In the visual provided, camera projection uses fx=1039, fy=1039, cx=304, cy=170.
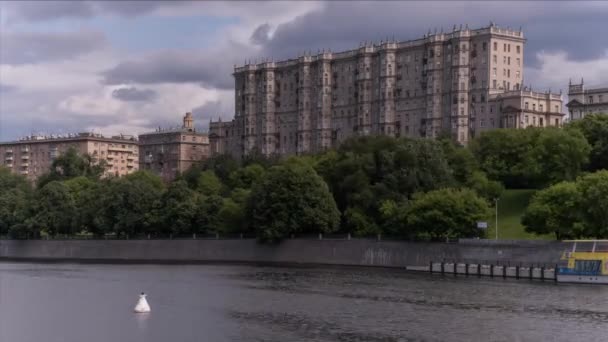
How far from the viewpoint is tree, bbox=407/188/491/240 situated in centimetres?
9650

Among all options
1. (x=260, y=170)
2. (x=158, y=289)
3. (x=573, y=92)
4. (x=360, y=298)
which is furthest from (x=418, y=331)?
(x=573, y=92)

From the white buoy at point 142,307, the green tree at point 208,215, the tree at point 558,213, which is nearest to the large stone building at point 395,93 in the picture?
the green tree at point 208,215

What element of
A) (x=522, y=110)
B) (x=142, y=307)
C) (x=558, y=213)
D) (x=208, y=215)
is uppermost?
(x=522, y=110)

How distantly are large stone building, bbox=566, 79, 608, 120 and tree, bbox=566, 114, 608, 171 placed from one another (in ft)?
129

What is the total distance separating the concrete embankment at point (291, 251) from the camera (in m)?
90.6

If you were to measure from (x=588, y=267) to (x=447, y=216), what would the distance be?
18.8 metres

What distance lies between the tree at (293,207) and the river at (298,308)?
1844 cm

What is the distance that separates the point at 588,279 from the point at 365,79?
96943 mm

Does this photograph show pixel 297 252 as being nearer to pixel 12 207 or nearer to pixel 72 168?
pixel 12 207

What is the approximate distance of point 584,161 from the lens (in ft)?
368

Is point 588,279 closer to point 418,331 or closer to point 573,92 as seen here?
point 418,331

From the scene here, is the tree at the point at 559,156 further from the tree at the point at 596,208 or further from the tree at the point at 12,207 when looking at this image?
the tree at the point at 12,207

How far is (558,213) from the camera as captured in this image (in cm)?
9038

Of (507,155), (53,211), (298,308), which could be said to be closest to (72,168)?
(53,211)
